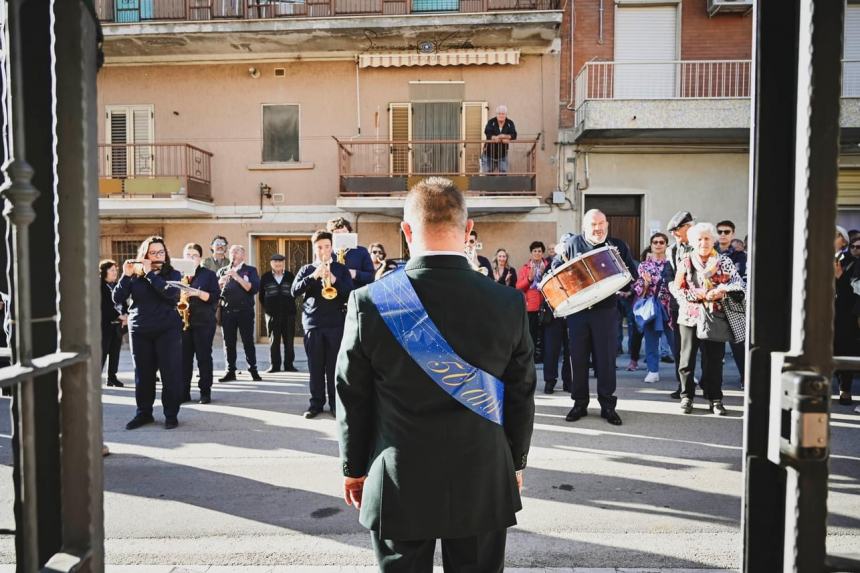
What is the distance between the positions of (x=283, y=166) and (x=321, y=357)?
976 centimetres

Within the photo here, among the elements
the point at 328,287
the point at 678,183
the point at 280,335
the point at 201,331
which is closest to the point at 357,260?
the point at 328,287

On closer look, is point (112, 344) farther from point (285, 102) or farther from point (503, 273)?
point (285, 102)

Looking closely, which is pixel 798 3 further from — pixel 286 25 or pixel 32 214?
pixel 286 25

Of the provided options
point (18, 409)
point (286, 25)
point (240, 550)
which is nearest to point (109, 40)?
point (286, 25)

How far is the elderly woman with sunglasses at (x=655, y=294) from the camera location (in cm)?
854

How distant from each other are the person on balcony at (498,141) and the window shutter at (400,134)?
1954mm

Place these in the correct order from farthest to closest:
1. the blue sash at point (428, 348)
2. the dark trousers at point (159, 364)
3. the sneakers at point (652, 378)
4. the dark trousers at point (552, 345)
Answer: the sneakers at point (652, 378), the dark trousers at point (552, 345), the dark trousers at point (159, 364), the blue sash at point (428, 348)

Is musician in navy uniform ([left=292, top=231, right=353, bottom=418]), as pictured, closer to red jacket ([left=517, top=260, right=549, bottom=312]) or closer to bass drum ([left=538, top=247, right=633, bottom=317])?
bass drum ([left=538, top=247, right=633, bottom=317])

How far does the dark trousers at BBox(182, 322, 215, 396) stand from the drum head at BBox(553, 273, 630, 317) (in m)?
4.38

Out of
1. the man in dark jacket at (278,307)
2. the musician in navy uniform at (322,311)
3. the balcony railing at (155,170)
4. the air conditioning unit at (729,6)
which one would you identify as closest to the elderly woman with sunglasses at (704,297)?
the musician in navy uniform at (322,311)

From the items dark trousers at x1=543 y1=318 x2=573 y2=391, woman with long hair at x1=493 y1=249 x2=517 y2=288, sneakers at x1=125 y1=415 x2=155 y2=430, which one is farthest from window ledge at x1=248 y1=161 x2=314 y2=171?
sneakers at x1=125 y1=415 x2=155 y2=430

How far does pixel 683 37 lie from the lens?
47.0ft

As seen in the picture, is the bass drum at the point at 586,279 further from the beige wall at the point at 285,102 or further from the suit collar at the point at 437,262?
the beige wall at the point at 285,102

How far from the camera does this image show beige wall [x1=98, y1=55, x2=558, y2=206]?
14820 mm
